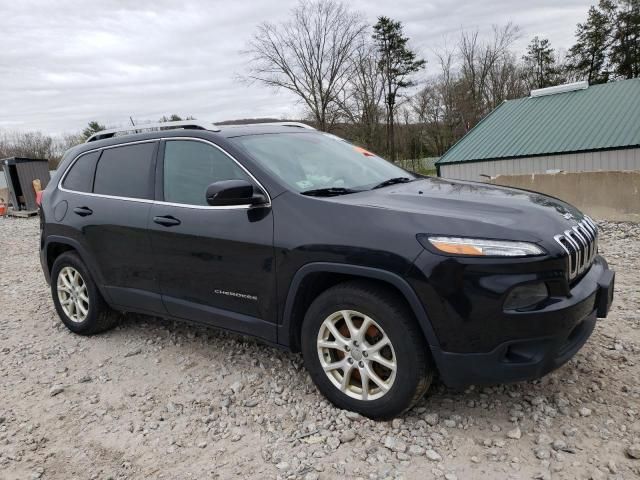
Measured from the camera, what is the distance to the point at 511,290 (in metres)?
2.37

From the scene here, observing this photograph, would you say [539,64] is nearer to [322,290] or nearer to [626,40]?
[626,40]

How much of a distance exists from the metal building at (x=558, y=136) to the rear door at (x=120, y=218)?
53.5 feet

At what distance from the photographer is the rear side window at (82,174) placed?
4.28 meters

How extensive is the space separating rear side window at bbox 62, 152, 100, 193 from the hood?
2.48 meters

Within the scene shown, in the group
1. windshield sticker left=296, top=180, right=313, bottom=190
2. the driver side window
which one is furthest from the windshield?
the driver side window

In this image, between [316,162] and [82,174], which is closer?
[316,162]

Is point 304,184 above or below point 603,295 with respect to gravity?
above

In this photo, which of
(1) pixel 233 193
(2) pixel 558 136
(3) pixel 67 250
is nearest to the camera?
(1) pixel 233 193

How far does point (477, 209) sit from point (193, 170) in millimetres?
1974

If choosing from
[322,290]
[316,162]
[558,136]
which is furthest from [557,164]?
[322,290]

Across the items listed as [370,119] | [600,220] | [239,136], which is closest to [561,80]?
[370,119]

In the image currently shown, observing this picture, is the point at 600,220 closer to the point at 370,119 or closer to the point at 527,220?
the point at 527,220

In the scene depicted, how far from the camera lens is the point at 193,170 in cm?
353

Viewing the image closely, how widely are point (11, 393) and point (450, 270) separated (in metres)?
3.28
